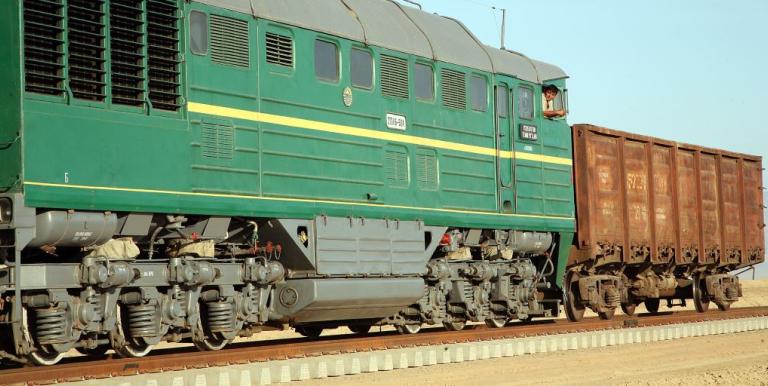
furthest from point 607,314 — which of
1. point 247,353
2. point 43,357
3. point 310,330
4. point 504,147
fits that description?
point 43,357

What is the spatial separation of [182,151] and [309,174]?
8.35ft

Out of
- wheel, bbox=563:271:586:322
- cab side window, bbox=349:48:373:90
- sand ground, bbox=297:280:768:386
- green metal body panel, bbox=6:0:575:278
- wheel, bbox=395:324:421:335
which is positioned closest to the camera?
green metal body panel, bbox=6:0:575:278

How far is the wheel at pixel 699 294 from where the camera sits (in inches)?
1122

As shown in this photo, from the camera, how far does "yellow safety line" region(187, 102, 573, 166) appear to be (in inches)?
605

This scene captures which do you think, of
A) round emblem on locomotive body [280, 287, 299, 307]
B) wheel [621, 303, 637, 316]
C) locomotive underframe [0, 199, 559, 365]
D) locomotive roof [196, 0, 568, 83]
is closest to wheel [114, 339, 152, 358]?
locomotive underframe [0, 199, 559, 365]

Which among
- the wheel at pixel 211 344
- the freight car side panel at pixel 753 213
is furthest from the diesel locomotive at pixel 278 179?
the freight car side panel at pixel 753 213

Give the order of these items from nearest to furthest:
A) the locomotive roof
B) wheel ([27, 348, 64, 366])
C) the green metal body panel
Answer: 1. the green metal body panel
2. wheel ([27, 348, 64, 366])
3. the locomotive roof

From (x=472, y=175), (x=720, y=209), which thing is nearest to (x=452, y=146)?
(x=472, y=175)

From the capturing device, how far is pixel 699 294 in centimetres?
2856

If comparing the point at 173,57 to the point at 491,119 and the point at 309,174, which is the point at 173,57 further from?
the point at 491,119

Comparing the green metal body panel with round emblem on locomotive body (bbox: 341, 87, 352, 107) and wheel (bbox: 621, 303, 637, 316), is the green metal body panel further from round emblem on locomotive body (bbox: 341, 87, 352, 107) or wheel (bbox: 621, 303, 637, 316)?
wheel (bbox: 621, 303, 637, 316)

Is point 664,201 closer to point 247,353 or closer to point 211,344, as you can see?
point 211,344

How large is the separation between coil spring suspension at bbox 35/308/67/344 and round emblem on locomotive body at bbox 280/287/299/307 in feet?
13.1

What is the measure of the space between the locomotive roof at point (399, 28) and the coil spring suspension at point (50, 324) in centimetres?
465
